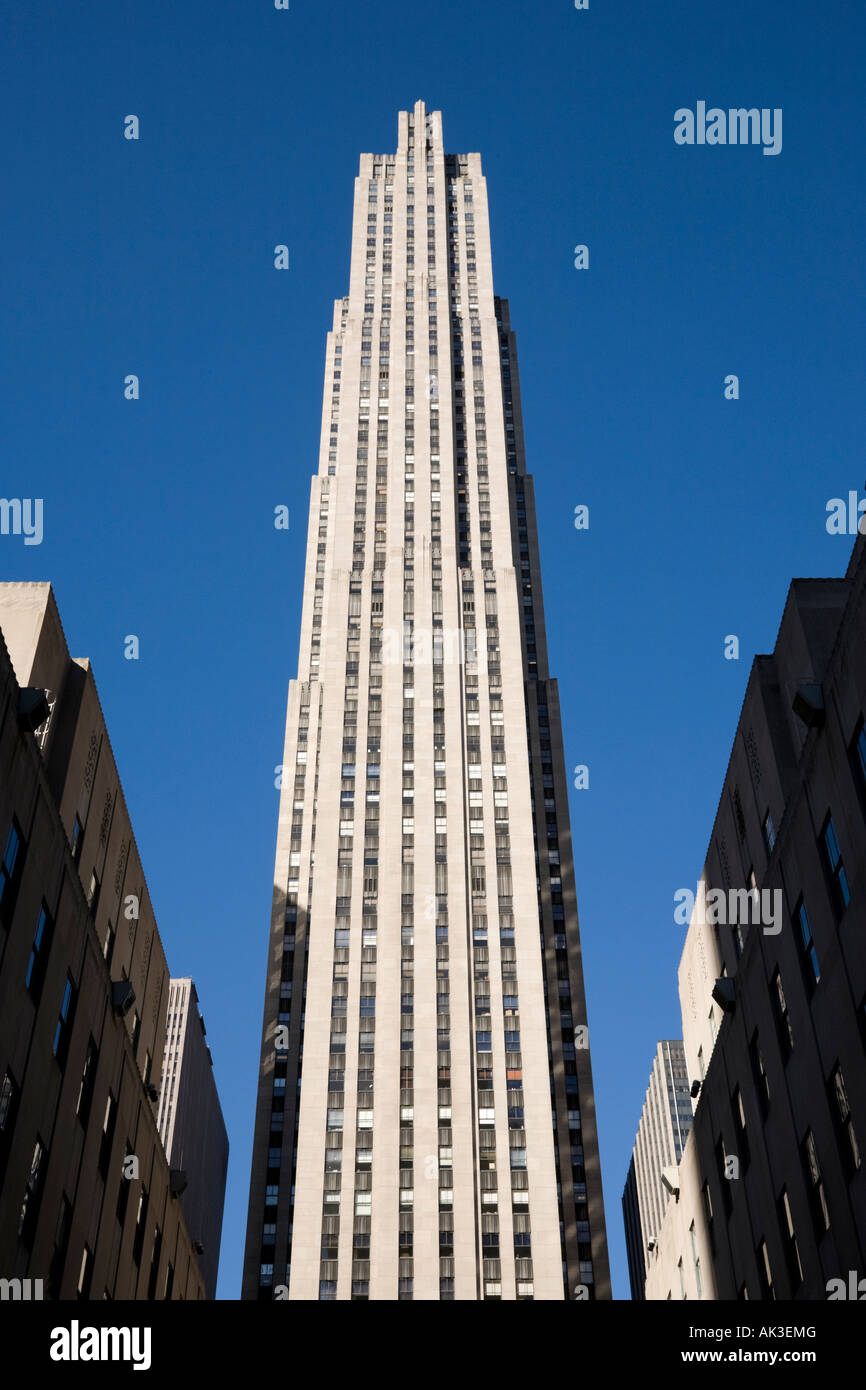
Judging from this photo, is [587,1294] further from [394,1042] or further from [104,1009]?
[104,1009]

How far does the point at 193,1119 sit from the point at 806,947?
14485 cm

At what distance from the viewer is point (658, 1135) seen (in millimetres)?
185625

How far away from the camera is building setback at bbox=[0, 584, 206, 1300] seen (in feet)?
93.6

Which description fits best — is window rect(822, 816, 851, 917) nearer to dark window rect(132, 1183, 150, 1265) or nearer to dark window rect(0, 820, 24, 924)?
dark window rect(0, 820, 24, 924)

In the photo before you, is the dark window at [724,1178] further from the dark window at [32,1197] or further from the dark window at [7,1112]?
the dark window at [7,1112]

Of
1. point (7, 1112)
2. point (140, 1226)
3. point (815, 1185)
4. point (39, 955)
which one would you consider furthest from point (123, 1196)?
point (815, 1185)

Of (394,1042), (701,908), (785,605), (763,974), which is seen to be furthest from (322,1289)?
(785,605)

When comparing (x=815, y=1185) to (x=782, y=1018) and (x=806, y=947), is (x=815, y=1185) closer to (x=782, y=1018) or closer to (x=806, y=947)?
(x=782, y=1018)

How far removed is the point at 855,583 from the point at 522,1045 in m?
64.9

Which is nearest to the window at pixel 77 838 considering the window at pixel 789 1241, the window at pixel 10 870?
the window at pixel 10 870

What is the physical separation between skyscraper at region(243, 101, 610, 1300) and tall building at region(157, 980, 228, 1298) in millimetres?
52466

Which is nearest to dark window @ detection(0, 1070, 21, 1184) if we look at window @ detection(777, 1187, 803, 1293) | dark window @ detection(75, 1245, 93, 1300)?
dark window @ detection(75, 1245, 93, 1300)

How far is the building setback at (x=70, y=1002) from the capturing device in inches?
1123

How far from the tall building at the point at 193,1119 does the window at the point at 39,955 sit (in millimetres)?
116827
